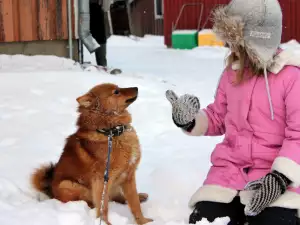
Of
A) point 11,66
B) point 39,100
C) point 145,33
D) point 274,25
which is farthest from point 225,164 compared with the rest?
point 145,33

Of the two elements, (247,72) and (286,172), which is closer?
(286,172)

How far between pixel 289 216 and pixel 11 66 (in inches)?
189

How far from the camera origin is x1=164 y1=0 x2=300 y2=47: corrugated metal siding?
1369 cm

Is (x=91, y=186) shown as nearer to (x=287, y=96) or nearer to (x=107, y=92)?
(x=107, y=92)

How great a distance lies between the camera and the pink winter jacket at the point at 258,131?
2.32 metres

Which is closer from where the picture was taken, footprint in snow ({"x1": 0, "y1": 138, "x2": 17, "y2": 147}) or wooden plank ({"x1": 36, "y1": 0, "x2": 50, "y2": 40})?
footprint in snow ({"x1": 0, "y1": 138, "x2": 17, "y2": 147})

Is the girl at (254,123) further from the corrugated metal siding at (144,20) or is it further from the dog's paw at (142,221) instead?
the corrugated metal siding at (144,20)

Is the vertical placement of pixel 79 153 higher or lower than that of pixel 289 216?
higher

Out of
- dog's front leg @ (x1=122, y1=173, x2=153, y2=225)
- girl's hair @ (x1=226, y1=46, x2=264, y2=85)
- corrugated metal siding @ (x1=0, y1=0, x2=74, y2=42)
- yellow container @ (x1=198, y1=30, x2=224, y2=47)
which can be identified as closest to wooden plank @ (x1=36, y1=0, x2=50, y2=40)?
corrugated metal siding @ (x1=0, y1=0, x2=74, y2=42)

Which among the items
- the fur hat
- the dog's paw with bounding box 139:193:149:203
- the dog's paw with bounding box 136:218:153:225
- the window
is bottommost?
the dog's paw with bounding box 136:218:153:225

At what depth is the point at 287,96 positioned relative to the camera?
2.39 metres

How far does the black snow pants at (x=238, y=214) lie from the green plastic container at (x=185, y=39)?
1188cm

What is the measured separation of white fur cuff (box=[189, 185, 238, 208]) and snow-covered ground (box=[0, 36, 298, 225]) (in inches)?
5.9

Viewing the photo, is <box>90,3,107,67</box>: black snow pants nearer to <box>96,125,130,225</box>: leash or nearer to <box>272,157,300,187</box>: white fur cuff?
<box>96,125,130,225</box>: leash
